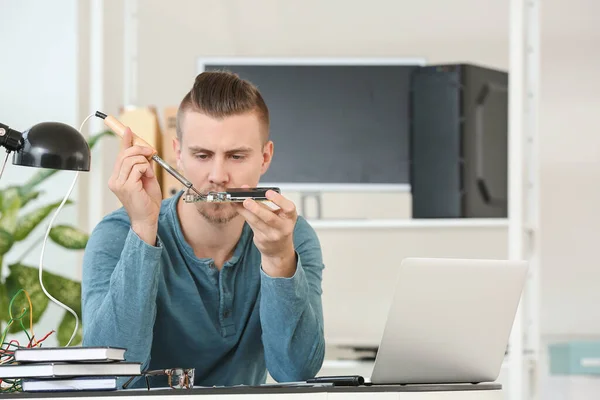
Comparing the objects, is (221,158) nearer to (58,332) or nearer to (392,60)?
(58,332)

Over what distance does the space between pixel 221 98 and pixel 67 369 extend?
727 mm

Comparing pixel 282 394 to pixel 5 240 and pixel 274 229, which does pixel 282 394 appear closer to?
pixel 274 229

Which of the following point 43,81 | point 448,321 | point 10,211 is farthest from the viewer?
point 43,81

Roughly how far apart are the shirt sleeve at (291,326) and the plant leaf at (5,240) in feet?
4.74

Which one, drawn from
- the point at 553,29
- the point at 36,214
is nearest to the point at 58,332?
the point at 36,214

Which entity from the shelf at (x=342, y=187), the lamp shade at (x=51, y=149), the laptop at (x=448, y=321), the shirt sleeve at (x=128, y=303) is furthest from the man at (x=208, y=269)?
the shelf at (x=342, y=187)

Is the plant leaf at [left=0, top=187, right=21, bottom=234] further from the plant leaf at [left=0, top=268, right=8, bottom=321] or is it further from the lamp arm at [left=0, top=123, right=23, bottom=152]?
the lamp arm at [left=0, top=123, right=23, bottom=152]

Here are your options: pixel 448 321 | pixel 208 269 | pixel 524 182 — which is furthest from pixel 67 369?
pixel 524 182

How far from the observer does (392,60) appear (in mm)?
3318

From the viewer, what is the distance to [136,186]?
1.47 m

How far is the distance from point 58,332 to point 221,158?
4.67ft

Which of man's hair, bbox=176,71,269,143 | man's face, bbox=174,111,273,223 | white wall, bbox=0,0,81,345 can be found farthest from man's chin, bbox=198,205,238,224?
white wall, bbox=0,0,81,345

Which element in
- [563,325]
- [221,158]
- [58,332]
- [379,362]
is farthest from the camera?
[563,325]

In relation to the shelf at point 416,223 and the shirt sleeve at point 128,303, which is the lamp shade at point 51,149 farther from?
the shelf at point 416,223
